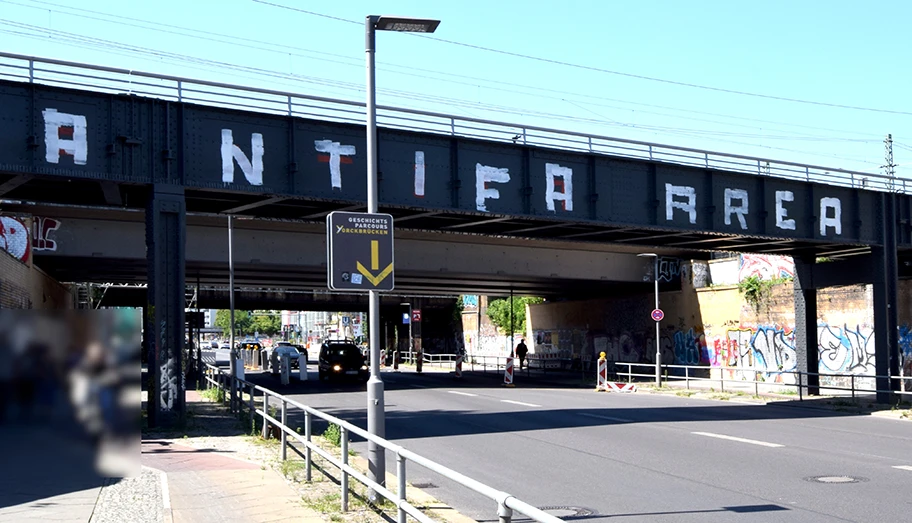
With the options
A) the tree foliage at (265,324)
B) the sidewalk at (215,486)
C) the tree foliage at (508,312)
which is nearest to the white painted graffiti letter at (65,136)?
the sidewalk at (215,486)

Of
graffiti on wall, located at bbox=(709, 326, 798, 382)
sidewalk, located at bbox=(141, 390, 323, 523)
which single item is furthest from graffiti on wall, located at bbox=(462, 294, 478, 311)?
sidewalk, located at bbox=(141, 390, 323, 523)

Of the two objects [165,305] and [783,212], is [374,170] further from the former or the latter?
[783,212]

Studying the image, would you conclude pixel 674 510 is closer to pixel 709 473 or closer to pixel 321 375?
pixel 709 473

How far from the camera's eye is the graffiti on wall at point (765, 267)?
42062 millimetres

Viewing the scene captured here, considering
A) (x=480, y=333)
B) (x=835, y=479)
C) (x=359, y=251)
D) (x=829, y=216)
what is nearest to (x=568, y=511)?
(x=359, y=251)

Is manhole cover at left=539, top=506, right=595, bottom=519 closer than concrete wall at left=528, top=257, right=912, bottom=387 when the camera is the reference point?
Yes

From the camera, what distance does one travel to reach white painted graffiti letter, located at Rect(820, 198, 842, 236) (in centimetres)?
2923

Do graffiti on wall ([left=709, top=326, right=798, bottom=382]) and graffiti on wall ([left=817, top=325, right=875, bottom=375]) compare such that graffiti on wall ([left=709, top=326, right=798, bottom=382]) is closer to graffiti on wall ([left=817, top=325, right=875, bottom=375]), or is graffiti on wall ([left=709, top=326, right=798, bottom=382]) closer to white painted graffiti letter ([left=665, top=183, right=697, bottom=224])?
graffiti on wall ([left=817, top=325, right=875, bottom=375])

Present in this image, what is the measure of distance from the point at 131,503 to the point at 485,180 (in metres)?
14.2

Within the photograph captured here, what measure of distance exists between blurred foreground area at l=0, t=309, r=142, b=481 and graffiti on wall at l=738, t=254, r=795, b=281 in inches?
1534

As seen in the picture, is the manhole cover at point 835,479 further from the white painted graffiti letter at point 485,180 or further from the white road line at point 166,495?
the white painted graffiti letter at point 485,180

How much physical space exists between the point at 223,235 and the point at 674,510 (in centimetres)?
2917

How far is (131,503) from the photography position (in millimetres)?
10930

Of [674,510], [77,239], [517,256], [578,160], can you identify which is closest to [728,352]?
[517,256]
